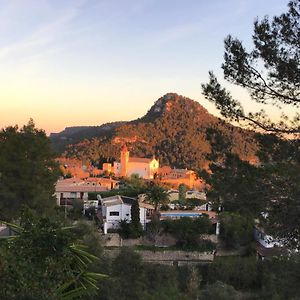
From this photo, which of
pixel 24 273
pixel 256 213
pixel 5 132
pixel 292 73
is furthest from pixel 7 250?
pixel 5 132

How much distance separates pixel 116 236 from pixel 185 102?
8501cm

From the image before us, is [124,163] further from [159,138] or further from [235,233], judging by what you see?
[235,233]

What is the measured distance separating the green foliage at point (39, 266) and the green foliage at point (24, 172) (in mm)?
10873

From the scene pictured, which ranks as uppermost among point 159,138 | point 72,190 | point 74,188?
point 159,138

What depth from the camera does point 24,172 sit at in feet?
49.1

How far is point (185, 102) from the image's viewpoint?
348ft

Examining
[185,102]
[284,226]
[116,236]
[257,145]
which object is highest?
[185,102]

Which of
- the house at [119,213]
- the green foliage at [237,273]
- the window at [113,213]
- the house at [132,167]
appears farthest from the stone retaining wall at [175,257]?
the house at [132,167]

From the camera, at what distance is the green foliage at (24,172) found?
14.8 metres

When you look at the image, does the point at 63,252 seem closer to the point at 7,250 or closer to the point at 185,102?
the point at 7,250

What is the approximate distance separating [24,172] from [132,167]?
161 ft

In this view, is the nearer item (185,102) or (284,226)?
(284,226)

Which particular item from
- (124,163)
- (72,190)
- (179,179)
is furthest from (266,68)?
(124,163)

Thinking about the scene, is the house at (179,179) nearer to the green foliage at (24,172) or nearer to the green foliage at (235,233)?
the green foliage at (235,233)
